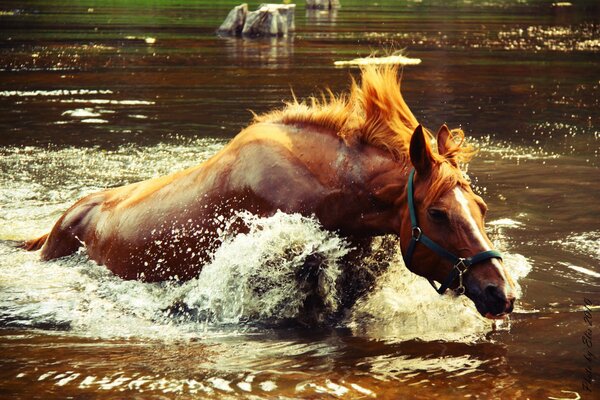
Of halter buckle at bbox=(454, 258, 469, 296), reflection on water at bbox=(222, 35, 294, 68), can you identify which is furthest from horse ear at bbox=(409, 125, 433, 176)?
reflection on water at bbox=(222, 35, 294, 68)

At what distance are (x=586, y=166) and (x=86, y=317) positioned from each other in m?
7.58

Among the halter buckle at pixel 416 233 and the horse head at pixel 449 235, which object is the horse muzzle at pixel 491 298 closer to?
the horse head at pixel 449 235

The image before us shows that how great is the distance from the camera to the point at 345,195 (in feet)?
20.2

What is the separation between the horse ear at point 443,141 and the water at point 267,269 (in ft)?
2.83

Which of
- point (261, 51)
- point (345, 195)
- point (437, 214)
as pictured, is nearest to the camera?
point (437, 214)

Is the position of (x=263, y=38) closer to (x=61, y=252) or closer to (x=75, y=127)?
(x=75, y=127)

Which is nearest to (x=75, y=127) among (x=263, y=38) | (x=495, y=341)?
(x=495, y=341)

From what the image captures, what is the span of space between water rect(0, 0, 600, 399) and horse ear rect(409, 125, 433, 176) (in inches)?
31.5

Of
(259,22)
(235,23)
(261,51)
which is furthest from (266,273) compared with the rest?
(235,23)

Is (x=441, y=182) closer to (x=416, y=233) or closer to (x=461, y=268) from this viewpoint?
(x=416, y=233)

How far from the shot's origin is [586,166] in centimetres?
1215

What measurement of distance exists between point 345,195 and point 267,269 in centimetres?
76

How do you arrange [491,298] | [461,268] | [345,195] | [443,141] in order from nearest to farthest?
[491,298], [461,268], [443,141], [345,195]

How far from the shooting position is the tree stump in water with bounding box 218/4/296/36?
3803 cm
